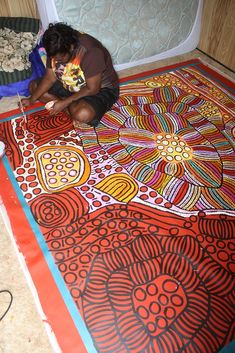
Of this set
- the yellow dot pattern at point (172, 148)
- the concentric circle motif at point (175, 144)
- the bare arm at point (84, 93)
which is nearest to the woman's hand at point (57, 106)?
the bare arm at point (84, 93)

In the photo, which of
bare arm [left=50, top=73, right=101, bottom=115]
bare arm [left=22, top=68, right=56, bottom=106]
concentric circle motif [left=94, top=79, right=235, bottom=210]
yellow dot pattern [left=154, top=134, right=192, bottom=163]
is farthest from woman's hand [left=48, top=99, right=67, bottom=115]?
yellow dot pattern [left=154, top=134, right=192, bottom=163]

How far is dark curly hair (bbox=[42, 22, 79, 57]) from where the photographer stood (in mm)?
1467

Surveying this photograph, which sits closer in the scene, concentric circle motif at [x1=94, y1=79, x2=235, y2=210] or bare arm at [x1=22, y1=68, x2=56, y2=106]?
concentric circle motif at [x1=94, y1=79, x2=235, y2=210]

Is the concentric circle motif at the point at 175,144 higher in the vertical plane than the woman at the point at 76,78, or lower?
lower

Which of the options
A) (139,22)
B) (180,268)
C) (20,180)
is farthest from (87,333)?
(139,22)

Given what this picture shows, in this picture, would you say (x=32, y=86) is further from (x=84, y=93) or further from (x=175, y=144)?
(x=175, y=144)

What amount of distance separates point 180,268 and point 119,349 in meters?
0.40

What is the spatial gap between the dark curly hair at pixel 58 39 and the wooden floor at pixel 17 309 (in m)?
0.85

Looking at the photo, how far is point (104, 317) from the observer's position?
1.12 m

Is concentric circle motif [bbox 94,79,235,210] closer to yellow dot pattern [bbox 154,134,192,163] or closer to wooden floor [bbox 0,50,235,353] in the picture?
yellow dot pattern [bbox 154,134,192,163]

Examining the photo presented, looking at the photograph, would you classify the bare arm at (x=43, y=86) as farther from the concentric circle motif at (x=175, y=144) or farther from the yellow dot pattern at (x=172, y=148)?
the yellow dot pattern at (x=172, y=148)

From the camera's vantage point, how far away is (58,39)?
57.9 inches

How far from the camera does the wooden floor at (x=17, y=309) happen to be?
3.43ft

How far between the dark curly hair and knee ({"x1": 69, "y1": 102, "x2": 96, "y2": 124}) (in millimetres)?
338
